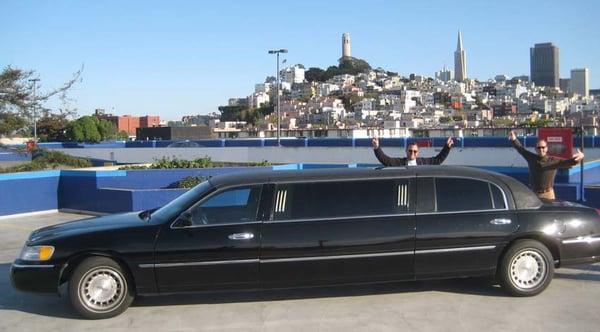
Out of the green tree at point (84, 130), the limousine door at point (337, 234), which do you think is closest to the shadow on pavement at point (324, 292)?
the limousine door at point (337, 234)

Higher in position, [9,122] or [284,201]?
[9,122]

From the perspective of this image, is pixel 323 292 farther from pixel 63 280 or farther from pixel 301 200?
pixel 63 280

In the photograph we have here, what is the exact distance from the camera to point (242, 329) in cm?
605

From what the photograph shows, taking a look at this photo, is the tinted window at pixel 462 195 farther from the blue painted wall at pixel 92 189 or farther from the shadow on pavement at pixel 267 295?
the blue painted wall at pixel 92 189

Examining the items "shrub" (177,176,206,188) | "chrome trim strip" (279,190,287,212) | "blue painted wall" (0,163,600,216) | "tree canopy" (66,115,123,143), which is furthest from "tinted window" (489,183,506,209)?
"tree canopy" (66,115,123,143)

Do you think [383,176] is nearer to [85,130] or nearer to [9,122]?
[9,122]

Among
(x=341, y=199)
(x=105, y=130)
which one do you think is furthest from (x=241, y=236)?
(x=105, y=130)

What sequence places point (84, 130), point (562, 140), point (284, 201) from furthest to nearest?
point (84, 130), point (562, 140), point (284, 201)

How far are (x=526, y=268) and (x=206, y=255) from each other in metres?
3.45

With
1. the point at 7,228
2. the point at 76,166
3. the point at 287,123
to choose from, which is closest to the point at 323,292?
the point at 7,228

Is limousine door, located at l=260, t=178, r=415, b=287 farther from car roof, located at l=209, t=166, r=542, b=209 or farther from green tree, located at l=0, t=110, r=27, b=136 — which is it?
green tree, located at l=0, t=110, r=27, b=136

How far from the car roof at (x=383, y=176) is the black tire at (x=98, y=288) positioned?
4.60ft

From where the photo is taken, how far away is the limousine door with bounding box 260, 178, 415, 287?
655 centimetres

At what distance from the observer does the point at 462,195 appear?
6.99 meters
